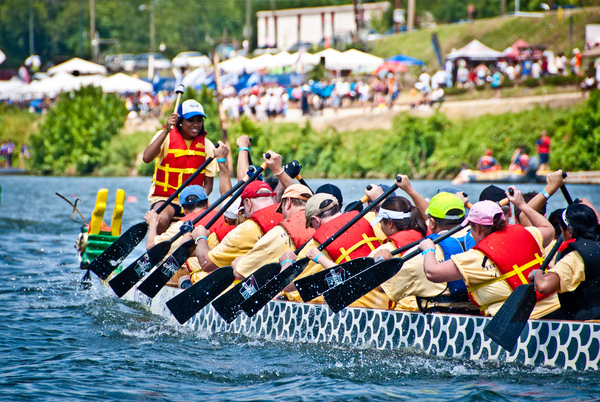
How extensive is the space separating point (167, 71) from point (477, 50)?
2974cm

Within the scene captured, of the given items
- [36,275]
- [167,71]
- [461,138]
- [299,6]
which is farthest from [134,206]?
[299,6]

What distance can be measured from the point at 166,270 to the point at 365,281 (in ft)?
7.91

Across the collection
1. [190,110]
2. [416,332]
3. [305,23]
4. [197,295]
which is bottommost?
[416,332]

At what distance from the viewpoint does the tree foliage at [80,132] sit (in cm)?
3462

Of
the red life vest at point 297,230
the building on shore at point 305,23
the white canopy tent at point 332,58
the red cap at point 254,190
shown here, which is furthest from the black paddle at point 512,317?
the building on shore at point 305,23

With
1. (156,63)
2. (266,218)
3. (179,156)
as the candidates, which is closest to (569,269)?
(266,218)

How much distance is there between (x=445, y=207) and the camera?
6152 mm

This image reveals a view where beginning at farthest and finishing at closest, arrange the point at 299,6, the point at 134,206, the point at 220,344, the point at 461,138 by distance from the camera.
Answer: the point at 299,6, the point at 461,138, the point at 134,206, the point at 220,344

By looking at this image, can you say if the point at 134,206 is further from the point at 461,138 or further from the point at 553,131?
the point at 553,131

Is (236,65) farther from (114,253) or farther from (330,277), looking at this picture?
(330,277)

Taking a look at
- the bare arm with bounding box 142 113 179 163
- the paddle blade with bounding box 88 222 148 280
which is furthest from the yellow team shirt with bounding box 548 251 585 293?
the paddle blade with bounding box 88 222 148 280

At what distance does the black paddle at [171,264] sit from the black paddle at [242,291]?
970mm

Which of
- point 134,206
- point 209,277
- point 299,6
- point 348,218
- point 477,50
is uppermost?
point 299,6

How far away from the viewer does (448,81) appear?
31.9 meters
